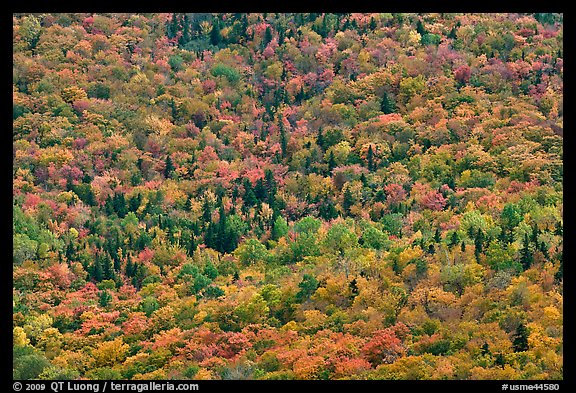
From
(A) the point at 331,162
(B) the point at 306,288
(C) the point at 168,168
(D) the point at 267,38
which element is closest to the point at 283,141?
(A) the point at 331,162

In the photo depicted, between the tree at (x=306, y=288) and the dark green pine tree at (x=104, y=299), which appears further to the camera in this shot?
the dark green pine tree at (x=104, y=299)

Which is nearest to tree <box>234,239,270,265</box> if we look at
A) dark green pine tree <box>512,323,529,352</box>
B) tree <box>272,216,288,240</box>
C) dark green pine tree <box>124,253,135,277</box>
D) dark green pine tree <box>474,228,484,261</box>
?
tree <box>272,216,288,240</box>

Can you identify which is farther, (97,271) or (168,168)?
(168,168)

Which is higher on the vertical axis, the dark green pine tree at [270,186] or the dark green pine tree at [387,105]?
the dark green pine tree at [387,105]

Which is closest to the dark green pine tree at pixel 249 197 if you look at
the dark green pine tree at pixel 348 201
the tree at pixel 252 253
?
the dark green pine tree at pixel 348 201

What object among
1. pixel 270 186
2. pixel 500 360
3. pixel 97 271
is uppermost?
pixel 270 186

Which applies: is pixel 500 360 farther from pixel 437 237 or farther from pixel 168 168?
pixel 168 168

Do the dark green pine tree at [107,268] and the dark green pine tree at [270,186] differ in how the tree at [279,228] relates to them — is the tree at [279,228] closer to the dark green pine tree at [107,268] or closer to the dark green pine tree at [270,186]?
the dark green pine tree at [270,186]

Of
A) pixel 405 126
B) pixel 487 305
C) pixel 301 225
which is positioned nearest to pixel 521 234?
pixel 487 305
